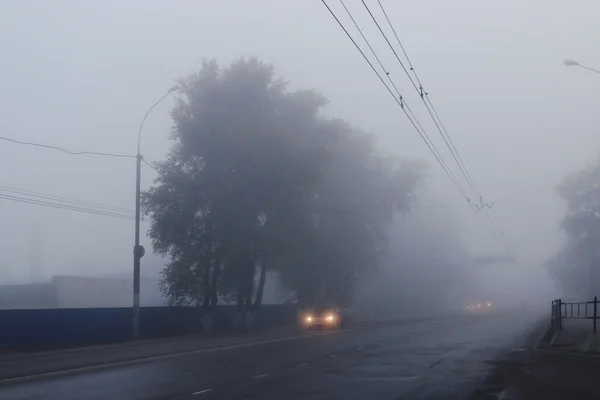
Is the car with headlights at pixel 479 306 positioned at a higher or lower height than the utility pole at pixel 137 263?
lower

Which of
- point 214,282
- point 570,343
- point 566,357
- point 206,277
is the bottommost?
point 570,343

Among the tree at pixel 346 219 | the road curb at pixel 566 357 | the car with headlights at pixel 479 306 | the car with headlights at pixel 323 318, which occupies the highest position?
the tree at pixel 346 219

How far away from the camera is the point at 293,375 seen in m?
23.2

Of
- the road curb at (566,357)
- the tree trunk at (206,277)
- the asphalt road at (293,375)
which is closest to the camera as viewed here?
the asphalt road at (293,375)

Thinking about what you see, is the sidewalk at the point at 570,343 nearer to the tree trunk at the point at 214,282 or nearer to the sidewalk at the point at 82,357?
the sidewalk at the point at 82,357

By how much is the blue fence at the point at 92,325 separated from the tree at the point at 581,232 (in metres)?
44.1

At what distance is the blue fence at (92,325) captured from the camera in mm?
38656

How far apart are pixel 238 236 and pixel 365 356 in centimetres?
2858

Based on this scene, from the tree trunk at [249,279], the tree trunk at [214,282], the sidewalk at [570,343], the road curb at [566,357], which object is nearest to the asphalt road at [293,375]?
the road curb at [566,357]

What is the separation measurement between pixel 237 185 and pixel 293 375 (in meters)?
36.1

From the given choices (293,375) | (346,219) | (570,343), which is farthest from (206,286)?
(293,375)

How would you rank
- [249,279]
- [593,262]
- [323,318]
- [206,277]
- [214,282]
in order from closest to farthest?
1. [323,318]
2. [206,277]
3. [214,282]
4. [249,279]
5. [593,262]

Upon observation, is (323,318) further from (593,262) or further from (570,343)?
(593,262)

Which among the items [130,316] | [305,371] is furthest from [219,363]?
[130,316]
